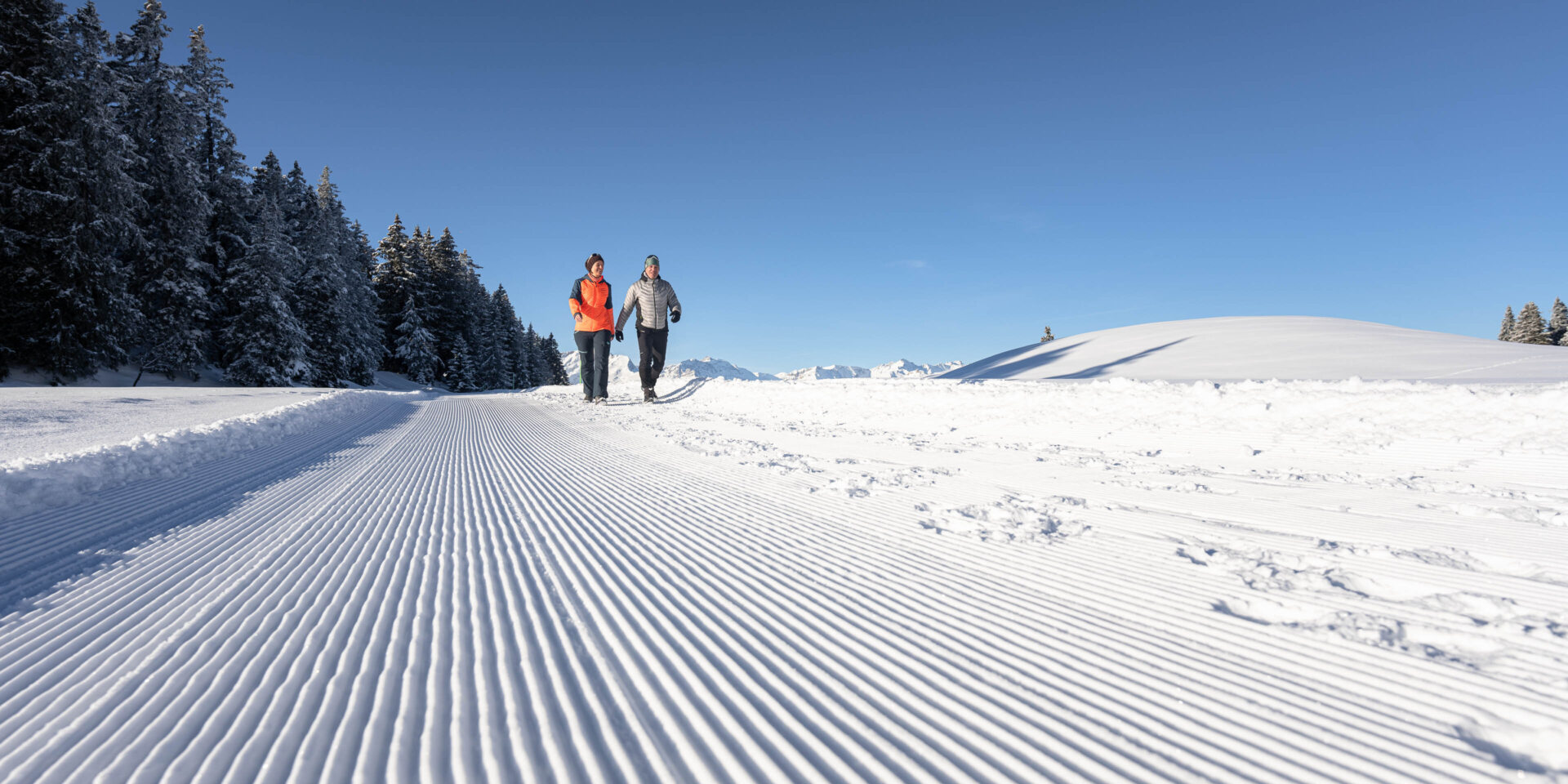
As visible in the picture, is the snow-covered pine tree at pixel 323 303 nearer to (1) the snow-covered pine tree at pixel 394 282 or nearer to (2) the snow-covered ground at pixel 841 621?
(1) the snow-covered pine tree at pixel 394 282

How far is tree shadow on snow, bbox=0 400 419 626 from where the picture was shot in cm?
241

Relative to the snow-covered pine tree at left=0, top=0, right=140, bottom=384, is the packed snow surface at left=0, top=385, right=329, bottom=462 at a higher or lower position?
lower

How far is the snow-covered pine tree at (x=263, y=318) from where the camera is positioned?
22.2 metres

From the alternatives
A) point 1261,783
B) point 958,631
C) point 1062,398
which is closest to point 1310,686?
point 1261,783

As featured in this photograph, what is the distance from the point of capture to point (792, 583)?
7.62 feet

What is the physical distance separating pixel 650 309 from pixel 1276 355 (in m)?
12.2

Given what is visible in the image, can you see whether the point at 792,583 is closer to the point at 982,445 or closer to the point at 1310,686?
the point at 1310,686

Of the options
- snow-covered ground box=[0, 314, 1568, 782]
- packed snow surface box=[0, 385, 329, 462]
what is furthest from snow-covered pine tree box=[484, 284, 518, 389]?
snow-covered ground box=[0, 314, 1568, 782]

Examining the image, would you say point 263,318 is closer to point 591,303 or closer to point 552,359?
point 591,303

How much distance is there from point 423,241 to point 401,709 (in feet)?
161

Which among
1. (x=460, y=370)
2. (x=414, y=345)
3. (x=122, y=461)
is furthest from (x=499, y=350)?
(x=122, y=461)

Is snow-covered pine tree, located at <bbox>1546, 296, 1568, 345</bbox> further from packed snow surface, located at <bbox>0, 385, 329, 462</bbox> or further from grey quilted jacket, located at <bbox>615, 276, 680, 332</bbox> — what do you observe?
packed snow surface, located at <bbox>0, 385, 329, 462</bbox>

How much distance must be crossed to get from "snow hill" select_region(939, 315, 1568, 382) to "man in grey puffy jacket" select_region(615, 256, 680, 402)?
6.04 metres

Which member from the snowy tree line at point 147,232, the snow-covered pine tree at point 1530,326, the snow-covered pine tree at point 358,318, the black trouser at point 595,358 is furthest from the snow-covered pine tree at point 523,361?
the snow-covered pine tree at point 1530,326
